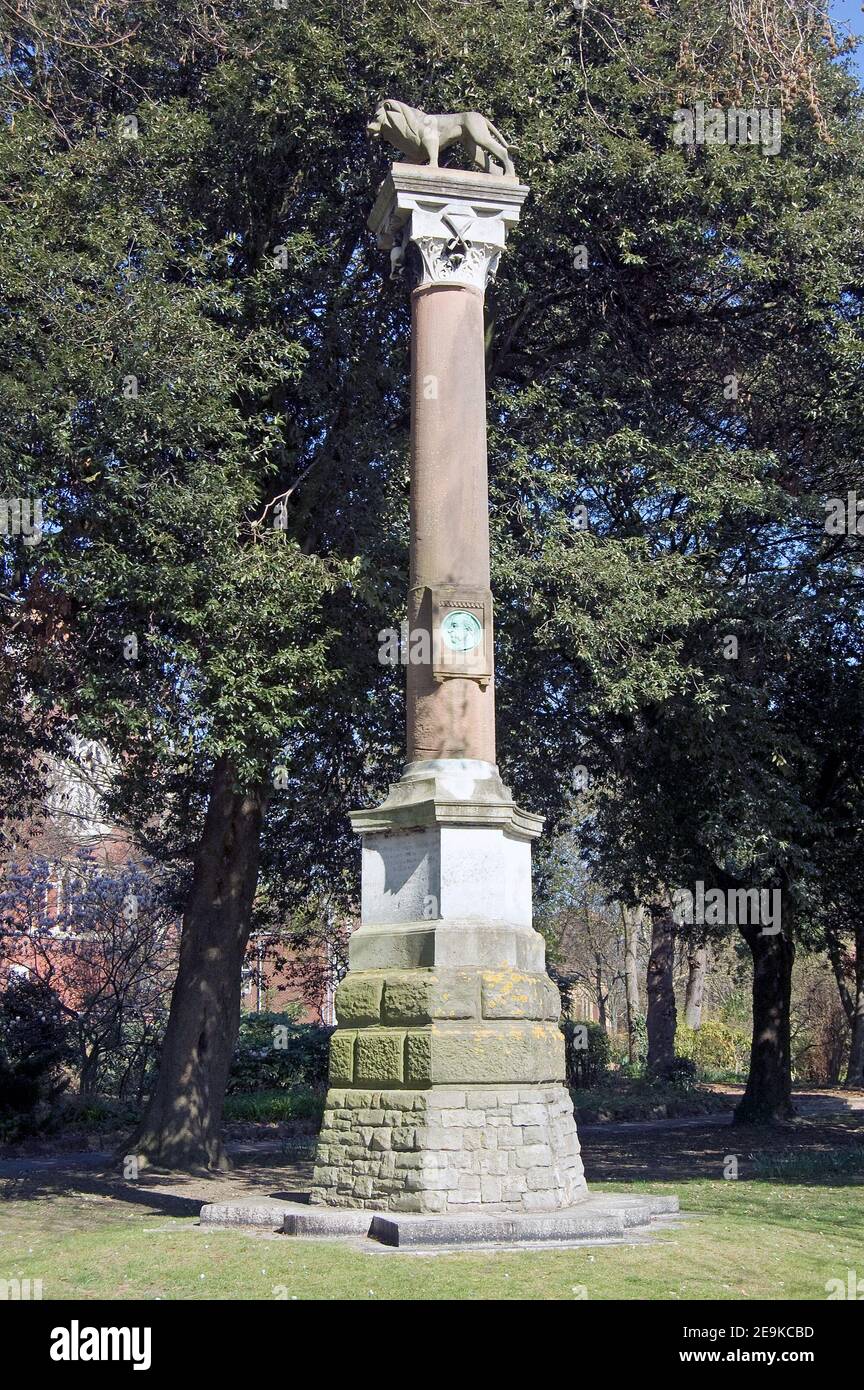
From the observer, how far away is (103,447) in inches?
512

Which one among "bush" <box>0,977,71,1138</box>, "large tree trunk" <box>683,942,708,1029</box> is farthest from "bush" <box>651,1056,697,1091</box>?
"bush" <box>0,977,71,1138</box>

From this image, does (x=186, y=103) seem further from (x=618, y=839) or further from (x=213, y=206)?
(x=618, y=839)

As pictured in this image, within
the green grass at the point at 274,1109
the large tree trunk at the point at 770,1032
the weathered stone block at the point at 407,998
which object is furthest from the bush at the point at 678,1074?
the weathered stone block at the point at 407,998

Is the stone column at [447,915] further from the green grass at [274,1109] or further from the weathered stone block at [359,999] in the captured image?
the green grass at [274,1109]

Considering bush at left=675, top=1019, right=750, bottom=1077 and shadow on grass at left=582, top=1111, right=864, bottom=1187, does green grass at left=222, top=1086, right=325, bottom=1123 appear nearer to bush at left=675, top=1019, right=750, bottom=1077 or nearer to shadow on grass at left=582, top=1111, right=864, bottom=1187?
shadow on grass at left=582, top=1111, right=864, bottom=1187

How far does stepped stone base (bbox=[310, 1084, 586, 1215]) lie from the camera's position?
10.2 m

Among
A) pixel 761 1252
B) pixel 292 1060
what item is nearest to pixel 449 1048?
pixel 761 1252

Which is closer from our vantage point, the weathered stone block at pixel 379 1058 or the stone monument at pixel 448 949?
the stone monument at pixel 448 949

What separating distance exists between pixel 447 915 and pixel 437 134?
7323 mm

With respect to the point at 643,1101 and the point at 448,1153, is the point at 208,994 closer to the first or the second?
the point at 448,1153

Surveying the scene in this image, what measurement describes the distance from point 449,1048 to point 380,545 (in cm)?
619

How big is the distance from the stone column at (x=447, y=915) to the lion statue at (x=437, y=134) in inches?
22.6

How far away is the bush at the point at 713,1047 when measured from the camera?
124ft

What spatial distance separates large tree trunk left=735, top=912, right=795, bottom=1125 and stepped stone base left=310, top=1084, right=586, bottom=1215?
11.8m
